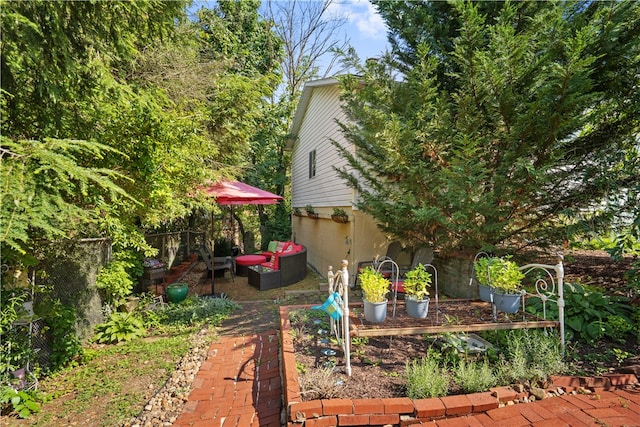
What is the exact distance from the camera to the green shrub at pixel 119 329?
4.61 meters

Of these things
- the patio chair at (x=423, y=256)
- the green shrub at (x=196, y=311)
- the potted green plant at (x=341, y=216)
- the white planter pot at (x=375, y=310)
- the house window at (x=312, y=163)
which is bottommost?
the green shrub at (x=196, y=311)

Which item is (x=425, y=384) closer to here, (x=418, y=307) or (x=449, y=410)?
(x=449, y=410)

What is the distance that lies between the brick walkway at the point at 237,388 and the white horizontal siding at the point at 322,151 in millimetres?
4660

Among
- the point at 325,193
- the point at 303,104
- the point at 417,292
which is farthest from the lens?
the point at 303,104

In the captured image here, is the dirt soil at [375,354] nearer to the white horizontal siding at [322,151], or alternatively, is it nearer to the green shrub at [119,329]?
the green shrub at [119,329]

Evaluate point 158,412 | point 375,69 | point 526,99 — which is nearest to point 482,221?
point 526,99

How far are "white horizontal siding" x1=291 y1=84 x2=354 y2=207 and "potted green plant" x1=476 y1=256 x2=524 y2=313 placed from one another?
4.47 metres

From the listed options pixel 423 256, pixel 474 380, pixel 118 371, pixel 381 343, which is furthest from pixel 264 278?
pixel 474 380

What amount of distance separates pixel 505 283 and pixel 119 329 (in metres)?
5.64

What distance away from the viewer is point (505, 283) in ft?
11.8

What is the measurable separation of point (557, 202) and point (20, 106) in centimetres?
733

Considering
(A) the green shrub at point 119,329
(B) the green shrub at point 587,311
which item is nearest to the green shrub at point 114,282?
(A) the green shrub at point 119,329

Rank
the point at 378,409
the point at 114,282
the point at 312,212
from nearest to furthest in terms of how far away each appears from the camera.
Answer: the point at 378,409, the point at 114,282, the point at 312,212

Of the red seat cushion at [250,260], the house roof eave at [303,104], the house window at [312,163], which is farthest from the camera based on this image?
the house window at [312,163]
